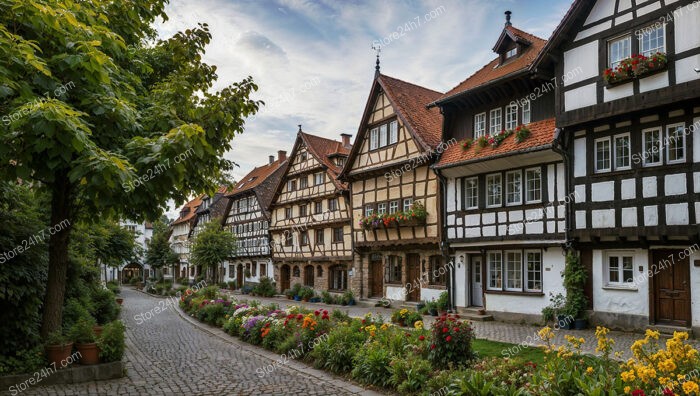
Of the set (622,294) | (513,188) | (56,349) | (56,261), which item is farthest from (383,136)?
(56,349)

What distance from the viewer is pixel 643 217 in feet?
48.9

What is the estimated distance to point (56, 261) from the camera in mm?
9898

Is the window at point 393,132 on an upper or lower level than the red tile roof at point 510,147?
upper

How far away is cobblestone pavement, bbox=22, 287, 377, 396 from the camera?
935 centimetres

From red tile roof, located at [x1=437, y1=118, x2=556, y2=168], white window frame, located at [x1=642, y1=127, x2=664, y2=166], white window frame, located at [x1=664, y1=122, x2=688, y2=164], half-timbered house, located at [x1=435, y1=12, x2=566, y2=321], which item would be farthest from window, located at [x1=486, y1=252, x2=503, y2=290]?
white window frame, located at [x1=664, y1=122, x2=688, y2=164]

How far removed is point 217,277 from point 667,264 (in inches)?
1691

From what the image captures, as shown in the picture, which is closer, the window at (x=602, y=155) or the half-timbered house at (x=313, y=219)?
the window at (x=602, y=155)

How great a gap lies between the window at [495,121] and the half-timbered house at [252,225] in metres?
23.7

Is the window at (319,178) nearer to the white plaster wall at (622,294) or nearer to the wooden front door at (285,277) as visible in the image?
the wooden front door at (285,277)

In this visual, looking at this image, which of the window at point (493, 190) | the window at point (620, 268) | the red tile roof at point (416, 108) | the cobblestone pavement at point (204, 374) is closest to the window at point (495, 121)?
the window at point (493, 190)

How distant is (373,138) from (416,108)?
270 cm

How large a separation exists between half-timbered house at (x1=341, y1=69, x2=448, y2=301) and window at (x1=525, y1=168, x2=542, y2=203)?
5.07 m

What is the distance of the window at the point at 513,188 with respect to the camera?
743 inches

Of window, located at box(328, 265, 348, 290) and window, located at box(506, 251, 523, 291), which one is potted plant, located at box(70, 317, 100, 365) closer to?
window, located at box(506, 251, 523, 291)
